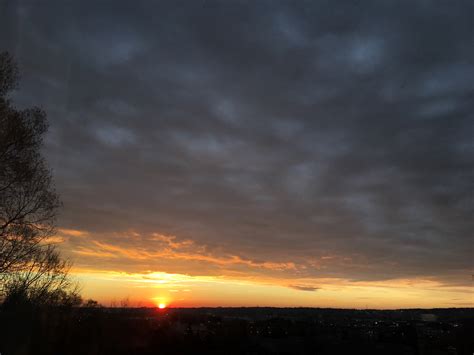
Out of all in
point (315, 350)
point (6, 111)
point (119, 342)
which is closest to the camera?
point (6, 111)

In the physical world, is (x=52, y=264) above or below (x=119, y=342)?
above

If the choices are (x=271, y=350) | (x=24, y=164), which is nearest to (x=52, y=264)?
(x=24, y=164)

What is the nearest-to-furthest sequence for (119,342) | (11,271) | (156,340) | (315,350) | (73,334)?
(11,271) → (73,334) → (119,342) → (156,340) → (315,350)

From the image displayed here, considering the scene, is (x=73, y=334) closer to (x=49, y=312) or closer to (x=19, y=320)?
(x=49, y=312)

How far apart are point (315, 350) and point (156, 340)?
13350 mm

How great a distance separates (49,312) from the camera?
2411 cm

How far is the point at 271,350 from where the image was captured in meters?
33.0

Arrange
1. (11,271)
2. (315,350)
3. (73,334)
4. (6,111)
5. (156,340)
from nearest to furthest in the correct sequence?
(6,111) → (11,271) → (73,334) → (156,340) → (315,350)

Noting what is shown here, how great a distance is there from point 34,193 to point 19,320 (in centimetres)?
689

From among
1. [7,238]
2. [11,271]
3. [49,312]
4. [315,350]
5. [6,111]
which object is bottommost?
[315,350]

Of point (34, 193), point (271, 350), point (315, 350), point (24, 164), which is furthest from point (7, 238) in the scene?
point (315, 350)

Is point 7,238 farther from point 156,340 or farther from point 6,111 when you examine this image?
point 156,340

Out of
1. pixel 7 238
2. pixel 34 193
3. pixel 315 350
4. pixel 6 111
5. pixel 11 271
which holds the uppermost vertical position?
pixel 6 111

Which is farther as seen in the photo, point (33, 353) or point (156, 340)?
point (156, 340)
